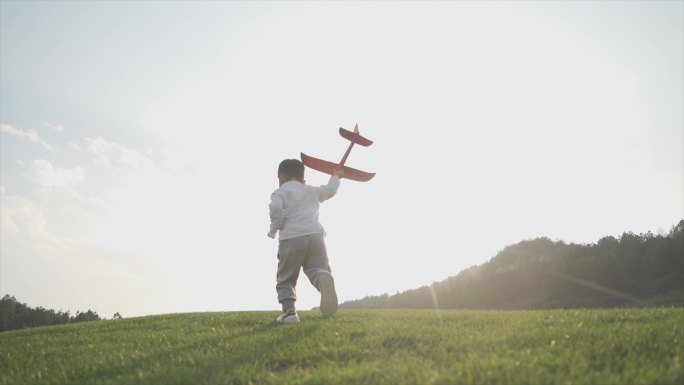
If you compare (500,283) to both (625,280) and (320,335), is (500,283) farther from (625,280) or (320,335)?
(320,335)

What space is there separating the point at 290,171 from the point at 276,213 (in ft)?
3.44

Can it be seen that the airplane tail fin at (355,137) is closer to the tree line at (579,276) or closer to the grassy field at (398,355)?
the grassy field at (398,355)

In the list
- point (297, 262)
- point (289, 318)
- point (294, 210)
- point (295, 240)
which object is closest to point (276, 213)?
point (294, 210)

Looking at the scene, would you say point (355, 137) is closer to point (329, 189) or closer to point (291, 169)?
point (329, 189)

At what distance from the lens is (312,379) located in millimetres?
3973

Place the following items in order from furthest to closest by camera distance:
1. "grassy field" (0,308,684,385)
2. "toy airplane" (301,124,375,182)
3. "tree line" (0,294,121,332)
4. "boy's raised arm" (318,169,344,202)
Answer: "tree line" (0,294,121,332) → "toy airplane" (301,124,375,182) → "boy's raised arm" (318,169,344,202) → "grassy field" (0,308,684,385)

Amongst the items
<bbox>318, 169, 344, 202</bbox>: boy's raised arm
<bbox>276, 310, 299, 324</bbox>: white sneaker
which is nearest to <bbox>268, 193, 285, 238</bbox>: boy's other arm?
<bbox>318, 169, 344, 202</bbox>: boy's raised arm

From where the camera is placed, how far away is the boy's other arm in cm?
871

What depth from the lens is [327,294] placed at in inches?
326

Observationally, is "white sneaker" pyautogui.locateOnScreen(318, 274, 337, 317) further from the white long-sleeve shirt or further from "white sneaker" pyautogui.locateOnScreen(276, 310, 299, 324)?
the white long-sleeve shirt

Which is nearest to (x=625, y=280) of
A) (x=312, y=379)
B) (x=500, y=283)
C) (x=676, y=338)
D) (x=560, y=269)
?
(x=560, y=269)

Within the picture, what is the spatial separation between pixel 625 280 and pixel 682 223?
254 inches

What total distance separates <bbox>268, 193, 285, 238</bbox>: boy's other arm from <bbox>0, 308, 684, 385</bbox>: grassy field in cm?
216

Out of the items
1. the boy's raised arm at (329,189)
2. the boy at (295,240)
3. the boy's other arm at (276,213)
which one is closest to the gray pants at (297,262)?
the boy at (295,240)
